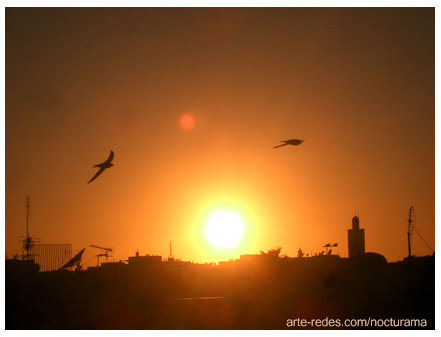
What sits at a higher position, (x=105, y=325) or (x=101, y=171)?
(x=101, y=171)

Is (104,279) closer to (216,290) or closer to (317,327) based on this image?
(216,290)

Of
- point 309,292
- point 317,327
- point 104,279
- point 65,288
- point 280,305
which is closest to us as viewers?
point 317,327

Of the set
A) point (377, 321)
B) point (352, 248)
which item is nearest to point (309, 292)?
point (377, 321)

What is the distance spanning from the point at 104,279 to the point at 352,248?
30.3 metres

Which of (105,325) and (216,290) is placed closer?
(105,325)

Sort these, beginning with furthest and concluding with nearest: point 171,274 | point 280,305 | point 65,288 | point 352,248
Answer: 1. point 352,248
2. point 171,274
3. point 65,288
4. point 280,305

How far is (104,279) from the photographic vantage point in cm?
5659

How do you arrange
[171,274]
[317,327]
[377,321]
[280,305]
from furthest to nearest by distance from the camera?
1. [171,274]
2. [280,305]
3. [377,321]
4. [317,327]

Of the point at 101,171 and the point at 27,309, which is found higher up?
the point at 101,171

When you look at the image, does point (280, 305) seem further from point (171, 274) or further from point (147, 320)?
point (171, 274)

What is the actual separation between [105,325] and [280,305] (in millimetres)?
11101

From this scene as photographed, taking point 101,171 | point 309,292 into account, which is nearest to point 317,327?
point 101,171

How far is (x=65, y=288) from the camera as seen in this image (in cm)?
5284

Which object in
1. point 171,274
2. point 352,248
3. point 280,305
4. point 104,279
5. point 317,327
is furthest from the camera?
point 352,248
